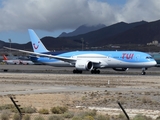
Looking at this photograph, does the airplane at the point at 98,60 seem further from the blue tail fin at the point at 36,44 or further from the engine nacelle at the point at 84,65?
the blue tail fin at the point at 36,44

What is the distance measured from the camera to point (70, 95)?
100ft

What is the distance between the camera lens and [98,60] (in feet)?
214

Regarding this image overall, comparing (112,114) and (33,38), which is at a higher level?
(33,38)

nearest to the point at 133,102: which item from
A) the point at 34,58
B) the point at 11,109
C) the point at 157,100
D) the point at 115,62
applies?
the point at 157,100

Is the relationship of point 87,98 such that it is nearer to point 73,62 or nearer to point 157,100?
point 157,100

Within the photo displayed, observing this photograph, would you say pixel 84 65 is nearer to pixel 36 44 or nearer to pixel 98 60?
pixel 98 60

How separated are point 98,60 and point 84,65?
110 inches

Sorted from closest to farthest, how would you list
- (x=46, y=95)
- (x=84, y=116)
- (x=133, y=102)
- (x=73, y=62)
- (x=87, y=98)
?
(x=84, y=116)
(x=133, y=102)
(x=87, y=98)
(x=46, y=95)
(x=73, y=62)

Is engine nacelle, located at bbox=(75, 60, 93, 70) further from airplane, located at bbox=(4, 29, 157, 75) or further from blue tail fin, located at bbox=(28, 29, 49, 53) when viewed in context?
blue tail fin, located at bbox=(28, 29, 49, 53)

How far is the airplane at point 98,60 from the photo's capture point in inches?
2425

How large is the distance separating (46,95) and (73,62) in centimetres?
3715

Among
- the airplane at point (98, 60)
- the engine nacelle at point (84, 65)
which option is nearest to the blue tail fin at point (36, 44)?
the airplane at point (98, 60)

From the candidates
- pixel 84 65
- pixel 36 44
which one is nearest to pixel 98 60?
pixel 84 65

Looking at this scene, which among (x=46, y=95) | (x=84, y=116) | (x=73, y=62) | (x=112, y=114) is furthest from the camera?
(x=73, y=62)
